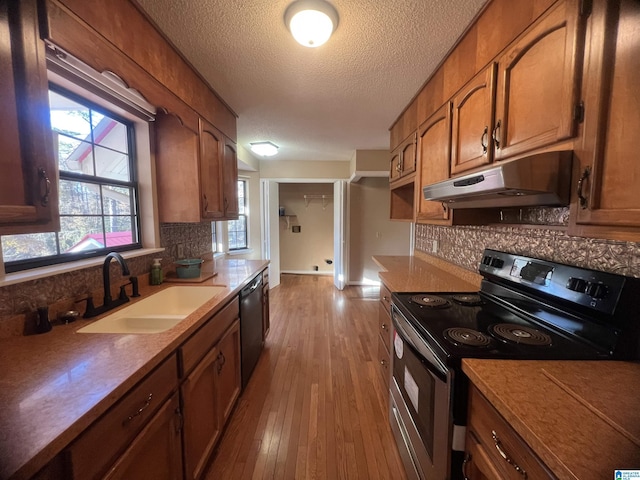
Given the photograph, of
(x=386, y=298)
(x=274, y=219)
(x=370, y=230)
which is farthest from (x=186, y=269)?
(x=370, y=230)

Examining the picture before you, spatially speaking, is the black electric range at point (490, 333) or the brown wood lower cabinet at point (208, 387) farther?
the brown wood lower cabinet at point (208, 387)

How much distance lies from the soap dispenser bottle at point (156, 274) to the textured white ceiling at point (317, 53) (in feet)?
4.66

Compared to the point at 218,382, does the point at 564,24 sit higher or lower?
higher

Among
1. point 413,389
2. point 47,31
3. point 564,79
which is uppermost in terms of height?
point 47,31

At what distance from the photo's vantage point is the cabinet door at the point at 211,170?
206 cm

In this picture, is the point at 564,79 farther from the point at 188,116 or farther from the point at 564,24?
the point at 188,116

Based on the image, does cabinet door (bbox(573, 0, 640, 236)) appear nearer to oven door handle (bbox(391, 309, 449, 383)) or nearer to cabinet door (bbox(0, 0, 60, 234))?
oven door handle (bbox(391, 309, 449, 383))

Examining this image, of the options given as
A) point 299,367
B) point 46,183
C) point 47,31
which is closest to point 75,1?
point 47,31

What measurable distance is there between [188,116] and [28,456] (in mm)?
1865

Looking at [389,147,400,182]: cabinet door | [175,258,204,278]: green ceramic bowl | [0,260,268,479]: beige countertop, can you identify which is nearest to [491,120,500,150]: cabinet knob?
[389,147,400,182]: cabinet door

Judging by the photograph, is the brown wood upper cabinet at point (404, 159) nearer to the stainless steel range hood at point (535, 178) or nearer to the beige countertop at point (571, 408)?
the stainless steel range hood at point (535, 178)

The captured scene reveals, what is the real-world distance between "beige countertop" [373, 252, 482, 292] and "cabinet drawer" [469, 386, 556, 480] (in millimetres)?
891

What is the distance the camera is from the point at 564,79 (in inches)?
34.5

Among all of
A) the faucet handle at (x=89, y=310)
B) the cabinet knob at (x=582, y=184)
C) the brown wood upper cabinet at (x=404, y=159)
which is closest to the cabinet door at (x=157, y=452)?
the faucet handle at (x=89, y=310)
